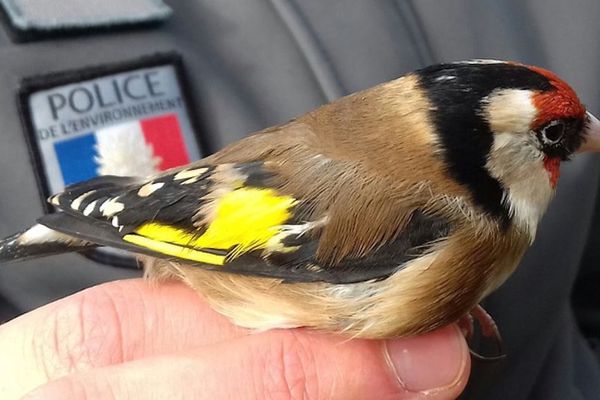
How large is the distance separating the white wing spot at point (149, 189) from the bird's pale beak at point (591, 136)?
0.63 metres

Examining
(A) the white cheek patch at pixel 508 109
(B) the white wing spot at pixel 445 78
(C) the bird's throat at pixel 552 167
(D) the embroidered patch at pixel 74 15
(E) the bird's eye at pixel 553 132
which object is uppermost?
(D) the embroidered patch at pixel 74 15

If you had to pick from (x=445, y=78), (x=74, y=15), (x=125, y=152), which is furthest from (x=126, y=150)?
(x=445, y=78)

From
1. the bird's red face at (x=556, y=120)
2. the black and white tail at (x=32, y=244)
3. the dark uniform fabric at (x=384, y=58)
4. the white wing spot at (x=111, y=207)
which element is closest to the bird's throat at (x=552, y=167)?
the bird's red face at (x=556, y=120)

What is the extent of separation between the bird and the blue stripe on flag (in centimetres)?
21

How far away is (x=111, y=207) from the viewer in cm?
112

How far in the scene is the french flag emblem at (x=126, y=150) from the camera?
1348 millimetres

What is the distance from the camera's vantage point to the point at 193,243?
3.49ft

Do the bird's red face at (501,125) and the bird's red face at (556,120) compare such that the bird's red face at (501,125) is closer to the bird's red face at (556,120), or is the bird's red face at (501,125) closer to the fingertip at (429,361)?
the bird's red face at (556,120)

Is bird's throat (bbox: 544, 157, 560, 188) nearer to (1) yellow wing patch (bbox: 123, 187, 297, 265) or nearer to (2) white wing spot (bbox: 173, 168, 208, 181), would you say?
(1) yellow wing patch (bbox: 123, 187, 297, 265)

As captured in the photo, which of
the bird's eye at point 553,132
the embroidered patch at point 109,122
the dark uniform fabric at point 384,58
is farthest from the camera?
the dark uniform fabric at point 384,58

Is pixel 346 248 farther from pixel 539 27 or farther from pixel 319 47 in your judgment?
pixel 539 27

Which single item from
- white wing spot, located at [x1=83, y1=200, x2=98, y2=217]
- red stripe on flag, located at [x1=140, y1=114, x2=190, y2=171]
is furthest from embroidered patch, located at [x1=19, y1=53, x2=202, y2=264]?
white wing spot, located at [x1=83, y1=200, x2=98, y2=217]

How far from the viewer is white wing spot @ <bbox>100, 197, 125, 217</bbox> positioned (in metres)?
1.11

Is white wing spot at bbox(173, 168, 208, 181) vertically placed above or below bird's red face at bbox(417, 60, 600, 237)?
above
